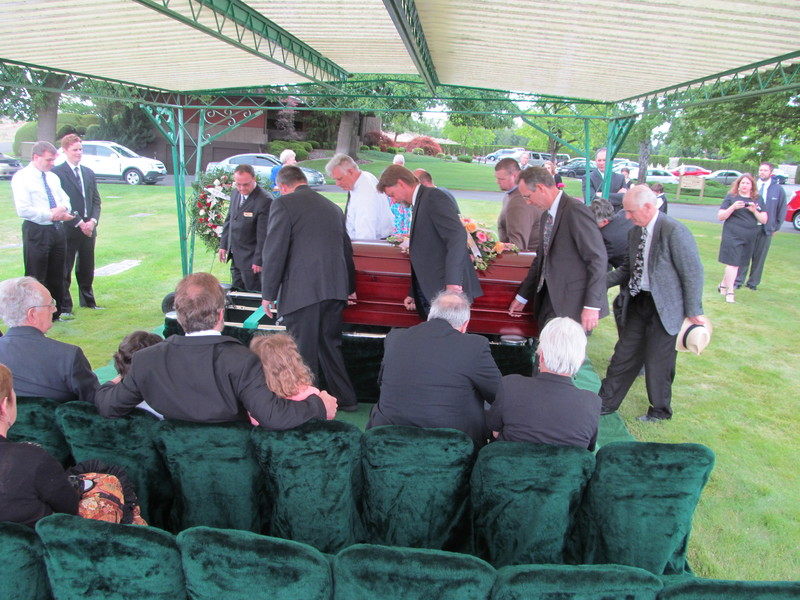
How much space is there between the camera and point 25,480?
1.73 meters

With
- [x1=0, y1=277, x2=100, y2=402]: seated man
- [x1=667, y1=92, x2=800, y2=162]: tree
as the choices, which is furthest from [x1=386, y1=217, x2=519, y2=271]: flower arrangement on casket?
[x1=667, y1=92, x2=800, y2=162]: tree

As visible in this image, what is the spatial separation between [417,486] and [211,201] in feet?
15.7

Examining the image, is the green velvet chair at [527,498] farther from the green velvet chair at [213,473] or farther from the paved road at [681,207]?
the paved road at [681,207]

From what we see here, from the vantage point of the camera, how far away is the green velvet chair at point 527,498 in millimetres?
1979

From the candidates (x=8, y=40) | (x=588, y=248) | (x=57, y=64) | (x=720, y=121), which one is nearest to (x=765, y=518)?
(x=588, y=248)

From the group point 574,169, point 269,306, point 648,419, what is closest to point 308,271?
point 269,306

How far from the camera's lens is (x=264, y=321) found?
470 cm

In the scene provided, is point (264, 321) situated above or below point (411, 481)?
below

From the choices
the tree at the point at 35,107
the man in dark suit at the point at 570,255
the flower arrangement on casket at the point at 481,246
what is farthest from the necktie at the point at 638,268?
the tree at the point at 35,107

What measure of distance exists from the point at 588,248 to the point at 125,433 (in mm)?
2596

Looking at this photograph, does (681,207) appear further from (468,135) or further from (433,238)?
→ (468,135)

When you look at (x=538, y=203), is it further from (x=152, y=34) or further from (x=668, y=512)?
(x=152, y=34)

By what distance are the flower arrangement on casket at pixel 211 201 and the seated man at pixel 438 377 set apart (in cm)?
423

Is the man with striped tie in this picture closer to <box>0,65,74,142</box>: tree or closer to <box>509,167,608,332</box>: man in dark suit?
<box>509,167,608,332</box>: man in dark suit
